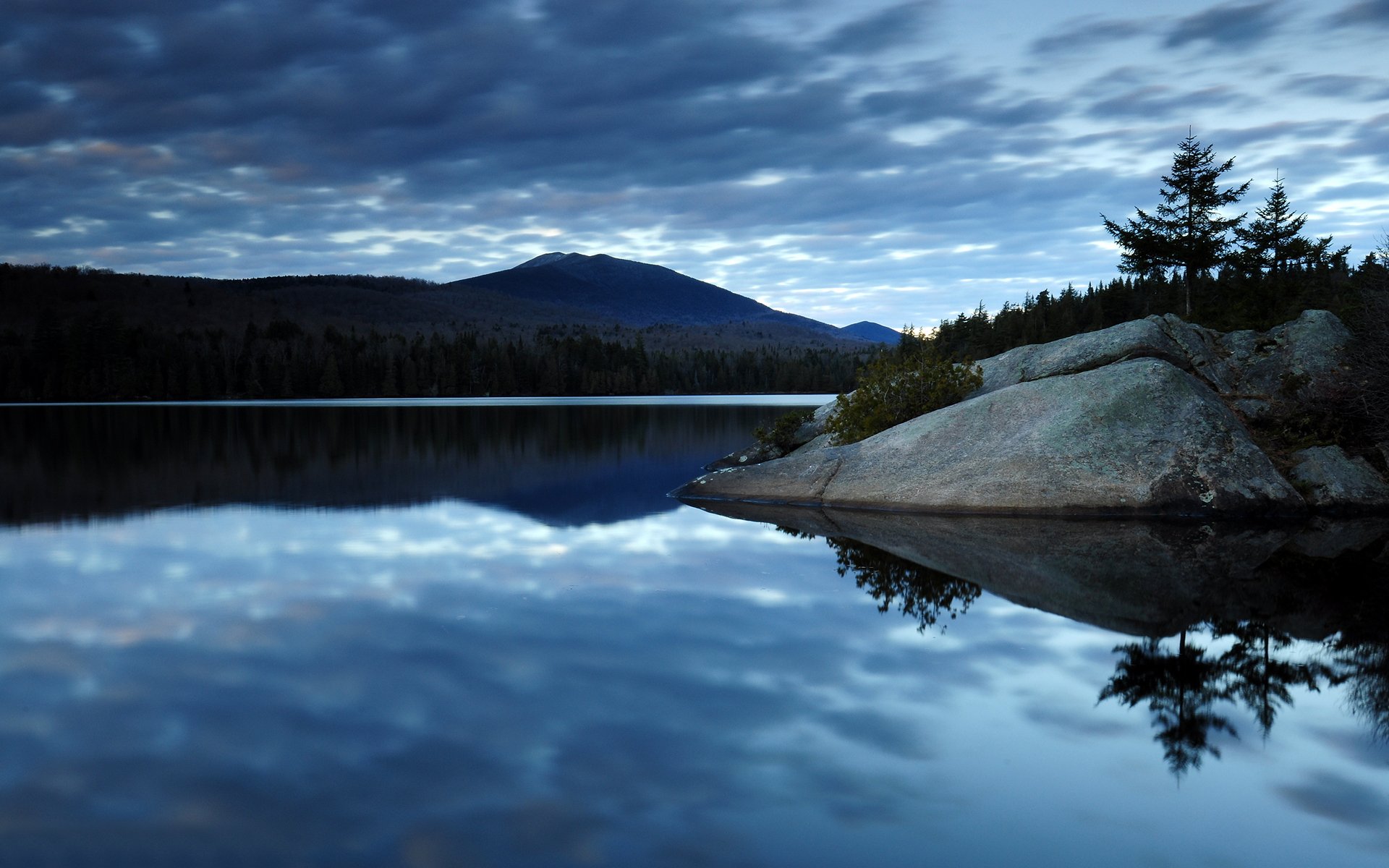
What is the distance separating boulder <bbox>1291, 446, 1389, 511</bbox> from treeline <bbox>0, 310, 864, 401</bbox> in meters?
155

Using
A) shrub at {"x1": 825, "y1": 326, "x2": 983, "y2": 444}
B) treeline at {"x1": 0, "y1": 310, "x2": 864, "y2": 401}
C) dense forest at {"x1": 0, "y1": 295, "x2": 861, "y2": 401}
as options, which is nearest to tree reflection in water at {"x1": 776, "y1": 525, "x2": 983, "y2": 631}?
shrub at {"x1": 825, "y1": 326, "x2": 983, "y2": 444}

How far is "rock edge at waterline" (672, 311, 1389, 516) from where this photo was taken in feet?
58.3

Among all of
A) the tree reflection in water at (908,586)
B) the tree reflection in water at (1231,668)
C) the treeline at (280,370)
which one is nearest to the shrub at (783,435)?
the tree reflection in water at (908,586)

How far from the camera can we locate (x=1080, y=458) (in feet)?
59.7

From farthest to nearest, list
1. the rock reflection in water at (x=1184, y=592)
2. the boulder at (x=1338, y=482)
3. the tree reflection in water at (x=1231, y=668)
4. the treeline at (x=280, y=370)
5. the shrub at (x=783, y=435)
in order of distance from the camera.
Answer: the treeline at (x=280, y=370)
the shrub at (x=783, y=435)
the boulder at (x=1338, y=482)
the rock reflection in water at (x=1184, y=592)
the tree reflection in water at (x=1231, y=668)

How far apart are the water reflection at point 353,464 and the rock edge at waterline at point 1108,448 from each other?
505 centimetres

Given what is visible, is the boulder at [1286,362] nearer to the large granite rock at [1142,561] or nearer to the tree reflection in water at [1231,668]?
the large granite rock at [1142,561]

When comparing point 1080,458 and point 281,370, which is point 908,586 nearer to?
point 1080,458

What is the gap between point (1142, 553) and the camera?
45.1ft

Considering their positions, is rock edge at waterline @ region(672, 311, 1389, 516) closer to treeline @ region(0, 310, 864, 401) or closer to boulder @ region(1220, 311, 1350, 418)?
boulder @ region(1220, 311, 1350, 418)

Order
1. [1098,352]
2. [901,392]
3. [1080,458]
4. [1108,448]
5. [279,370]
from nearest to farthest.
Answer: [1080,458] → [1108,448] → [1098,352] → [901,392] → [279,370]

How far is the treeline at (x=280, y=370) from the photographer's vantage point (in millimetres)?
154000

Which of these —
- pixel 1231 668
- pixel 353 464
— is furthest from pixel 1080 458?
pixel 353 464

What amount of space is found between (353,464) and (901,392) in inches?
798
